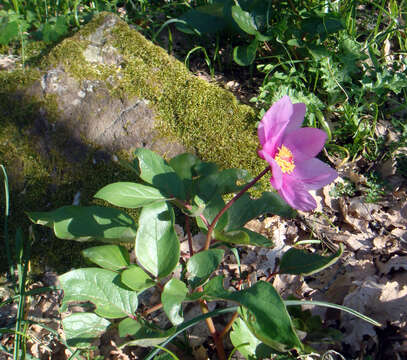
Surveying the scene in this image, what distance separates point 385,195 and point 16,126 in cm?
238

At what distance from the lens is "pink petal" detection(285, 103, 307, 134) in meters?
1.41

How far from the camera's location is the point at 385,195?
2.38 m

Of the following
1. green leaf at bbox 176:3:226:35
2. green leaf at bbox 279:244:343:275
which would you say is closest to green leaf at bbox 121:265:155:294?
green leaf at bbox 279:244:343:275

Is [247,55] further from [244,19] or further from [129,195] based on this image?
[129,195]

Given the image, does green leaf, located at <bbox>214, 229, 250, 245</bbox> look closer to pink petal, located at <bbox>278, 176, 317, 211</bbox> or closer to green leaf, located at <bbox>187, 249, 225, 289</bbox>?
green leaf, located at <bbox>187, 249, 225, 289</bbox>

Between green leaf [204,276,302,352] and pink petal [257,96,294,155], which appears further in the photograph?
pink petal [257,96,294,155]

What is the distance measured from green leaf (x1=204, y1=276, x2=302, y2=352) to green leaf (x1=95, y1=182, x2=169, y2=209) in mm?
491

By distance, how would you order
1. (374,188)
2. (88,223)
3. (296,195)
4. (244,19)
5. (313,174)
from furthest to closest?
(244,19) → (374,188) → (88,223) → (313,174) → (296,195)

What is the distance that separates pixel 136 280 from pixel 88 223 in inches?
13.9

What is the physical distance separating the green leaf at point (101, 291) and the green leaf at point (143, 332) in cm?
5

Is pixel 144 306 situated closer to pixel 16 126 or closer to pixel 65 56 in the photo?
pixel 16 126

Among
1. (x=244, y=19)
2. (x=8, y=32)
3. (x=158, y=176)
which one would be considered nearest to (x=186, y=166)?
(x=158, y=176)

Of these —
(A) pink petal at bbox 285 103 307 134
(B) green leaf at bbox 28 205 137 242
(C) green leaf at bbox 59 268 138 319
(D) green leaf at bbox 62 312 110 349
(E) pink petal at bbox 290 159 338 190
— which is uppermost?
(A) pink petal at bbox 285 103 307 134

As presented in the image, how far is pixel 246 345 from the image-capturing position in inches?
57.3
